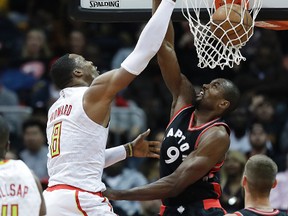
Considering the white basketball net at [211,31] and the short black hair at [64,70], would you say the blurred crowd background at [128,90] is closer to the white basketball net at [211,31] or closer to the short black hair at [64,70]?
the white basketball net at [211,31]

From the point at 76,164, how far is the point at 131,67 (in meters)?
0.80

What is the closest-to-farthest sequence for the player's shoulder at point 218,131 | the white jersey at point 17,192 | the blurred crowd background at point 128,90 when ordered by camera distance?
the white jersey at point 17,192 → the player's shoulder at point 218,131 → the blurred crowd background at point 128,90

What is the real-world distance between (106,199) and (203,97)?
1233mm

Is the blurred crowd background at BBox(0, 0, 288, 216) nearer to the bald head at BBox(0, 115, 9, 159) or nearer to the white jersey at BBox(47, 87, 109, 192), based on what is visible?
the white jersey at BBox(47, 87, 109, 192)

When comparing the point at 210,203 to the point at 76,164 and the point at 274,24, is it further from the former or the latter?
the point at 274,24

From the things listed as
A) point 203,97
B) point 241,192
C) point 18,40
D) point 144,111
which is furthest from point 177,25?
point 203,97

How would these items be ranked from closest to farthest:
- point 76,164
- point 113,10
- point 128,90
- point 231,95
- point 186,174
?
point 76,164 < point 186,174 < point 231,95 < point 113,10 < point 128,90

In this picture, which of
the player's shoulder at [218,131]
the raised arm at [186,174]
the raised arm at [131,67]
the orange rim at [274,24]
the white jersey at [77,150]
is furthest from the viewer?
the orange rim at [274,24]

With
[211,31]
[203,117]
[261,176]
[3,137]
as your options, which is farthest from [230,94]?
[3,137]

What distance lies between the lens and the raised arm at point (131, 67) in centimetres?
587

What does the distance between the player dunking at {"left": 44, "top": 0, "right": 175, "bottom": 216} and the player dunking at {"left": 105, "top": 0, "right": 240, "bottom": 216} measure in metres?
0.38

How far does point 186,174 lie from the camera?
6324mm

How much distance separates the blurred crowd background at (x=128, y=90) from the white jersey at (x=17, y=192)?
4.15m

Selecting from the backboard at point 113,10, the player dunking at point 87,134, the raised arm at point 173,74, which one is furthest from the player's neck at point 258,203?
the backboard at point 113,10
